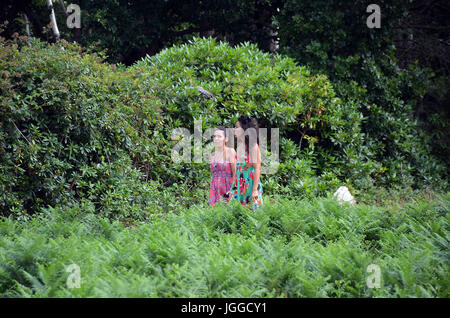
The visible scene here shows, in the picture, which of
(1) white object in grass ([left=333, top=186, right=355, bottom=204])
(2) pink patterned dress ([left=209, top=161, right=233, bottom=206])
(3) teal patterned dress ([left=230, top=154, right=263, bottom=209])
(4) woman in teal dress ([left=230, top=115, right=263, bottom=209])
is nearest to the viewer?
(4) woman in teal dress ([left=230, top=115, right=263, bottom=209])

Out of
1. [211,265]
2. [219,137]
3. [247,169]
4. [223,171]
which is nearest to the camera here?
[211,265]

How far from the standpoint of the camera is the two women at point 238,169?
659 centimetres

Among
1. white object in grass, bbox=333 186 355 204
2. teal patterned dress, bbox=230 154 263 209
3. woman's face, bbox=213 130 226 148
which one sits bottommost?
white object in grass, bbox=333 186 355 204

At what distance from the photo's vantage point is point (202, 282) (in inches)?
131

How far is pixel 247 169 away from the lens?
22.0 ft

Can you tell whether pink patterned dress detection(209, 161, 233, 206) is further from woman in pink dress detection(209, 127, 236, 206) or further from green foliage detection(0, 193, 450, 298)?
green foliage detection(0, 193, 450, 298)

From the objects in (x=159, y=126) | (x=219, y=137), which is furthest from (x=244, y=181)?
(x=159, y=126)

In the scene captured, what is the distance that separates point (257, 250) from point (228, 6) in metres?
10.4

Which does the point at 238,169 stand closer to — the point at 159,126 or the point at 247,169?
the point at 247,169

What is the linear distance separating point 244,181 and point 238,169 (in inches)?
7.8

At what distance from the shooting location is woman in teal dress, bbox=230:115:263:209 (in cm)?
654

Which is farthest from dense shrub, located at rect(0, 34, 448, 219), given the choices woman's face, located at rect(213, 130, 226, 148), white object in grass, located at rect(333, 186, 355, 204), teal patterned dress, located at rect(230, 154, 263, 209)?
woman's face, located at rect(213, 130, 226, 148)

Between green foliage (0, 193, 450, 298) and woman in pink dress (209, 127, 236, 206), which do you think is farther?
woman in pink dress (209, 127, 236, 206)
